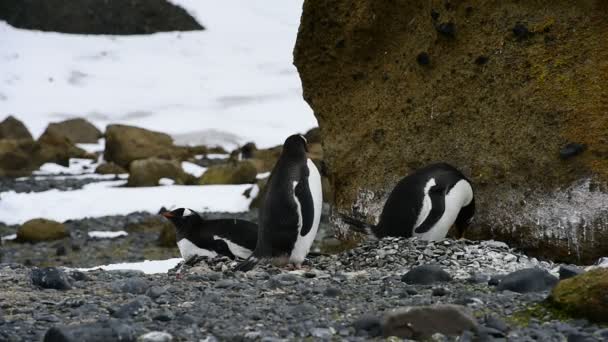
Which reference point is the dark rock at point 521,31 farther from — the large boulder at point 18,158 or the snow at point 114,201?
the large boulder at point 18,158

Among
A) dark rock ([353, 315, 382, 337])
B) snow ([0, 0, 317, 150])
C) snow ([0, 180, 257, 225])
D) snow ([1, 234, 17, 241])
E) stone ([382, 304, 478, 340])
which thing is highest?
snow ([0, 0, 317, 150])

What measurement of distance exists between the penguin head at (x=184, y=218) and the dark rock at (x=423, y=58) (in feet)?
6.34

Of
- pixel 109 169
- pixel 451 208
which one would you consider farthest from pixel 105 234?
pixel 451 208

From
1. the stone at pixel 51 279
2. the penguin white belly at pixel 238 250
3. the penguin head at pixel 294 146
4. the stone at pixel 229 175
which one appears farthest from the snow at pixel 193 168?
the stone at pixel 51 279

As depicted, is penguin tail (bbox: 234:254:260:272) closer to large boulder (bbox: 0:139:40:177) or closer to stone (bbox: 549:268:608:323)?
stone (bbox: 549:268:608:323)

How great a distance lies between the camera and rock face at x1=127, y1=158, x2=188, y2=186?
541 inches

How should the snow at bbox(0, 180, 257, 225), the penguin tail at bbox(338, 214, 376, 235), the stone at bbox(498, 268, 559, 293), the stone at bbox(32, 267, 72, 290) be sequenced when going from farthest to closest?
the snow at bbox(0, 180, 257, 225) → the penguin tail at bbox(338, 214, 376, 235) → the stone at bbox(32, 267, 72, 290) → the stone at bbox(498, 268, 559, 293)

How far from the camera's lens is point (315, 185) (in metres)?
5.51

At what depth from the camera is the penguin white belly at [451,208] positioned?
5.54 meters

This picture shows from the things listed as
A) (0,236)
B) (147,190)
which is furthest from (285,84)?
(0,236)

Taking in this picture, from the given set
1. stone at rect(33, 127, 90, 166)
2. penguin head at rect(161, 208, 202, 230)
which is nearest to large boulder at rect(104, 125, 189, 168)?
stone at rect(33, 127, 90, 166)

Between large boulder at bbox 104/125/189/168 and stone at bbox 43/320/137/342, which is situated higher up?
large boulder at bbox 104/125/189/168

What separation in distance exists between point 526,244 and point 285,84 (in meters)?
20.1

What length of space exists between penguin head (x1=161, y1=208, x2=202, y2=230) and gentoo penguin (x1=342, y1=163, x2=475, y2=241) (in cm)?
139
